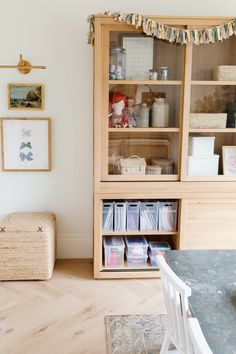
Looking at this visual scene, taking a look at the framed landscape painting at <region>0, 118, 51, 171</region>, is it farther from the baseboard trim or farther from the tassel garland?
the tassel garland

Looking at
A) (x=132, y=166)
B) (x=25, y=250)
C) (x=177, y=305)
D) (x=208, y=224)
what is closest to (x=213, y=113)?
(x=132, y=166)

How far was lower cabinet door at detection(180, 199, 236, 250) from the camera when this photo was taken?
301cm

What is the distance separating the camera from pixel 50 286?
2.95 meters

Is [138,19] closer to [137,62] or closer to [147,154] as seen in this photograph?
[137,62]

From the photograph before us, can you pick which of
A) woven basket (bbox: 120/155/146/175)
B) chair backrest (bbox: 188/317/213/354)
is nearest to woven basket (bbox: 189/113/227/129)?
woven basket (bbox: 120/155/146/175)

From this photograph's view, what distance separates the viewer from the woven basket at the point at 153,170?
3049mm

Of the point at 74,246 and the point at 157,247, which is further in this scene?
the point at 74,246

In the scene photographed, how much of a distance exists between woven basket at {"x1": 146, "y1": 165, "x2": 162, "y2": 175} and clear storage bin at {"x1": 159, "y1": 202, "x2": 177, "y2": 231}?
24 centimetres

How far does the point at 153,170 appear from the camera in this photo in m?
3.06

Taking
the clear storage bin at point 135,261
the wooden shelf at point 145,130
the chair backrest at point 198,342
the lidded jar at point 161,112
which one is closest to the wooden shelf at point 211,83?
the lidded jar at point 161,112

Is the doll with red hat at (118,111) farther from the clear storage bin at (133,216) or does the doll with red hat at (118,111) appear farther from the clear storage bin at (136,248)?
the clear storage bin at (136,248)

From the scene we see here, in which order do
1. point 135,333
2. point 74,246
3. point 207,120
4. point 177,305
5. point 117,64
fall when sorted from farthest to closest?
point 74,246
point 207,120
point 117,64
point 135,333
point 177,305

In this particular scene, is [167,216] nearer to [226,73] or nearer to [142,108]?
[142,108]

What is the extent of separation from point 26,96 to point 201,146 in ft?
4.80
